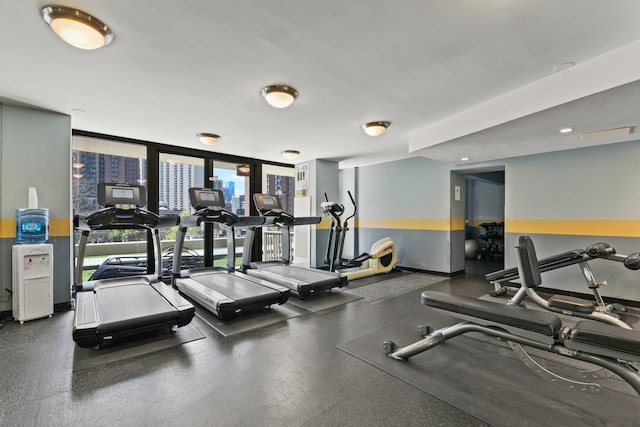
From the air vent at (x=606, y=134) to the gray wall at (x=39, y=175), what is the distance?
679 centimetres

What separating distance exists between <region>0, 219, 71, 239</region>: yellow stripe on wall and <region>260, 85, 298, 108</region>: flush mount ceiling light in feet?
10.4

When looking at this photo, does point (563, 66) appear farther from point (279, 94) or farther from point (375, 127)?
point (279, 94)

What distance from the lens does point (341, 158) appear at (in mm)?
6676

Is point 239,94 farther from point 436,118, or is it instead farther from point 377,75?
point 436,118

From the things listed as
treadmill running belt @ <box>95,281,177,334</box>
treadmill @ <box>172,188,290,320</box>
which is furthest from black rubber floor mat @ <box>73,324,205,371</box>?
treadmill @ <box>172,188,290,320</box>

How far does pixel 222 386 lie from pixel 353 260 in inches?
171

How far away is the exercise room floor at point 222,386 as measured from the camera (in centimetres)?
179

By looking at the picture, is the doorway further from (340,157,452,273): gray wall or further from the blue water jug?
the blue water jug

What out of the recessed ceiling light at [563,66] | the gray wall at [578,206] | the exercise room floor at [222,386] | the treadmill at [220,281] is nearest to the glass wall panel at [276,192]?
the treadmill at [220,281]

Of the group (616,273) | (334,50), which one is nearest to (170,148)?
(334,50)

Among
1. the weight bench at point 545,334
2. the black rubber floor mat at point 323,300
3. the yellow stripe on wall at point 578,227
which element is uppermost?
the yellow stripe on wall at point 578,227

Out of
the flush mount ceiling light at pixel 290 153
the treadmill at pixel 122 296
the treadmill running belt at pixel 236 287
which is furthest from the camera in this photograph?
the flush mount ceiling light at pixel 290 153

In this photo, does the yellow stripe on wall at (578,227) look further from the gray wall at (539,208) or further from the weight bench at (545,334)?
the weight bench at (545,334)

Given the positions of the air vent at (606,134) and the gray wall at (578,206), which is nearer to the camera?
the air vent at (606,134)
